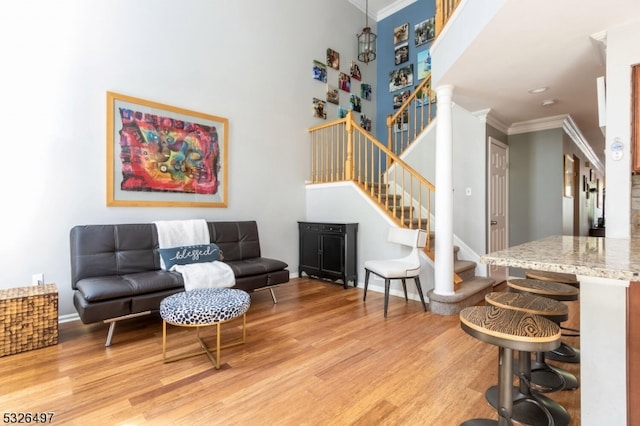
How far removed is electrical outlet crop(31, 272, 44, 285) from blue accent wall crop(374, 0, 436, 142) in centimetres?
566

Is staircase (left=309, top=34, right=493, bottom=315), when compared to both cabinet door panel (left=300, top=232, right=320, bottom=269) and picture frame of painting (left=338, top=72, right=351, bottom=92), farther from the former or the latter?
cabinet door panel (left=300, top=232, right=320, bottom=269)

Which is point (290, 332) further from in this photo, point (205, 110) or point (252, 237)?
point (205, 110)

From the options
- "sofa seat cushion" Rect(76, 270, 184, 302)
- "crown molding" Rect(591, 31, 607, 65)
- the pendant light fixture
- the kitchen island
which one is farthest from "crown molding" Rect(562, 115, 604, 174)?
"sofa seat cushion" Rect(76, 270, 184, 302)

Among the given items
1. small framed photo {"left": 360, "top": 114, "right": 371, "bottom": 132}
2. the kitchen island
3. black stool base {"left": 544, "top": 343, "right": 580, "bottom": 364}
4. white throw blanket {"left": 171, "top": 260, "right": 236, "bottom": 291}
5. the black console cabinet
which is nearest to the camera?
the kitchen island

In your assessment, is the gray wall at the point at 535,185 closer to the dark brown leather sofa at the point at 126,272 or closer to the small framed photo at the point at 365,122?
the small framed photo at the point at 365,122

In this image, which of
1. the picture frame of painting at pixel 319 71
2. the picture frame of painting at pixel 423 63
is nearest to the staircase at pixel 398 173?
the picture frame of painting at pixel 423 63

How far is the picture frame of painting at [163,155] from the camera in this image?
11.2 feet

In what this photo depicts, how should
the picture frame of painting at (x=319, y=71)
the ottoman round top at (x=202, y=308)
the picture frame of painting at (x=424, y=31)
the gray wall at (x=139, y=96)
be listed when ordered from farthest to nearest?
the picture frame of painting at (x=424, y=31), the picture frame of painting at (x=319, y=71), the gray wall at (x=139, y=96), the ottoman round top at (x=202, y=308)

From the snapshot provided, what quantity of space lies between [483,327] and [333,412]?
92 centimetres

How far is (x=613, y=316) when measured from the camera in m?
1.26

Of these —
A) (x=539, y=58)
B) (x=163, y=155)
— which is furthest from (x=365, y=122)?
(x=163, y=155)

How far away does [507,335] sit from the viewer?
1309mm

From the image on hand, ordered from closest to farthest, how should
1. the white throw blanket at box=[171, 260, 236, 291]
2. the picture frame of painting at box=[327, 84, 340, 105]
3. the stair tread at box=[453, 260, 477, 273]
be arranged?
the white throw blanket at box=[171, 260, 236, 291] → the stair tread at box=[453, 260, 477, 273] → the picture frame of painting at box=[327, 84, 340, 105]

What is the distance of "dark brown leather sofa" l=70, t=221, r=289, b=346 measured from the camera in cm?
255
